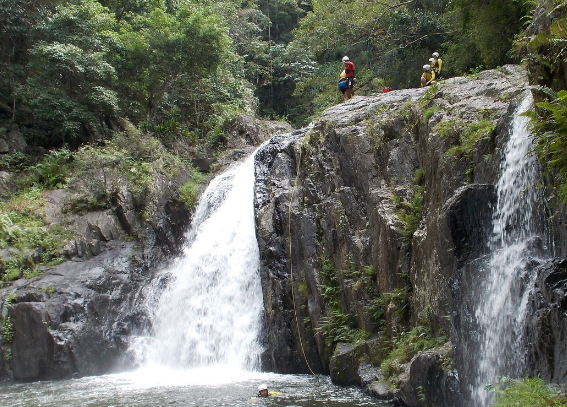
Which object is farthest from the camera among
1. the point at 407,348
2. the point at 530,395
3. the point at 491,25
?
the point at 491,25

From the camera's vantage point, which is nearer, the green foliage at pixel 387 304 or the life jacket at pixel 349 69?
the green foliage at pixel 387 304

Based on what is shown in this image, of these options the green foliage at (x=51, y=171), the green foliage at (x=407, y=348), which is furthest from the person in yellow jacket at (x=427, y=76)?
the green foliage at (x=51, y=171)

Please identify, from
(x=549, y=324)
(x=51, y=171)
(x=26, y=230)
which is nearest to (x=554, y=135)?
(x=549, y=324)

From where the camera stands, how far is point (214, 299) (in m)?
14.1

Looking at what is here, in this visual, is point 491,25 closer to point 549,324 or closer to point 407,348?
point 407,348

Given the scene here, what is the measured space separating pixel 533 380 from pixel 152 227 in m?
13.5

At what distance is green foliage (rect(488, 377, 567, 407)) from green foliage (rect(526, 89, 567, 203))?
189 cm

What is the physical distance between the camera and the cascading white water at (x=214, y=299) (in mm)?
13180

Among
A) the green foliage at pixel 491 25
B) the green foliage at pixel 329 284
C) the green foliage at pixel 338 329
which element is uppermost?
the green foliage at pixel 491 25

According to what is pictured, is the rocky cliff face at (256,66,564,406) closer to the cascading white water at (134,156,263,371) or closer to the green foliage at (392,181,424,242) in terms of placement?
the green foliage at (392,181,424,242)

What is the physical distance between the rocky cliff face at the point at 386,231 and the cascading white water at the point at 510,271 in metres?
0.26

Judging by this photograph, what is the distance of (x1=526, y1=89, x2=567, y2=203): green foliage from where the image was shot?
552 centimetres

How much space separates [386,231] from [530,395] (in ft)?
18.0

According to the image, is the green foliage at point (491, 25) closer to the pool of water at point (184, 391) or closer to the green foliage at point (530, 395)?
the pool of water at point (184, 391)
